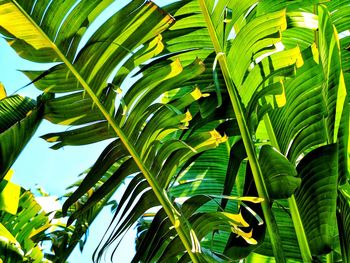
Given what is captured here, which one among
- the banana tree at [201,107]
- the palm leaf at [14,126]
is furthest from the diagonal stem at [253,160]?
the palm leaf at [14,126]

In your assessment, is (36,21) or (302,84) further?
(302,84)

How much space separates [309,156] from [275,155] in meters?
0.10

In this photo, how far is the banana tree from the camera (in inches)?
37.5

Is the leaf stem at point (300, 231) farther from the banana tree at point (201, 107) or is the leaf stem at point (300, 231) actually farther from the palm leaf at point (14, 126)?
the palm leaf at point (14, 126)

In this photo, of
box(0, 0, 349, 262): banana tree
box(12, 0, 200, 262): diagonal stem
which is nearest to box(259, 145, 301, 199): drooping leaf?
box(0, 0, 349, 262): banana tree

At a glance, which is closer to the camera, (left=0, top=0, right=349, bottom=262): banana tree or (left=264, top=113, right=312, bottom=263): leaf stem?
(left=0, top=0, right=349, bottom=262): banana tree

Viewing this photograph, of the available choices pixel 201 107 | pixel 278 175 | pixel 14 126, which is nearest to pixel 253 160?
pixel 278 175

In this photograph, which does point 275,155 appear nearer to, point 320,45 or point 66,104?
point 320,45

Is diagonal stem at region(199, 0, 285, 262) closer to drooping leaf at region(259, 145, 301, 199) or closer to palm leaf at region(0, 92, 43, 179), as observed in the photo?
drooping leaf at region(259, 145, 301, 199)

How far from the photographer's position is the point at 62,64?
0.98 meters

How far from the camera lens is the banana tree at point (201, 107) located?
95 cm

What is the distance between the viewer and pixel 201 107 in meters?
1.10

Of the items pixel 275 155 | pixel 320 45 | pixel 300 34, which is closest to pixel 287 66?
pixel 320 45

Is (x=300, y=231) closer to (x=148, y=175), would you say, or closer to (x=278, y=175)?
(x=278, y=175)
